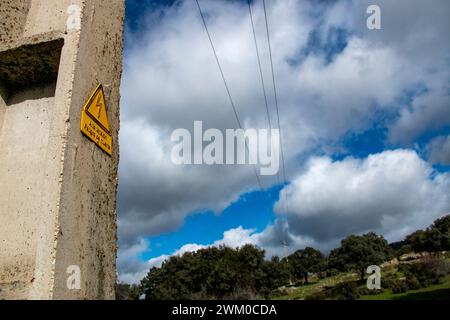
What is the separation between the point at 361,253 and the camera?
64312mm

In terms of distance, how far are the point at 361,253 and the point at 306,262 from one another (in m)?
28.1

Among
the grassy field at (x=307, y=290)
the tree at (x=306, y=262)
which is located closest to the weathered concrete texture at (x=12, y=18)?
the grassy field at (x=307, y=290)

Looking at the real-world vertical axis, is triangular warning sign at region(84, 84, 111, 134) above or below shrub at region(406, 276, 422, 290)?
above

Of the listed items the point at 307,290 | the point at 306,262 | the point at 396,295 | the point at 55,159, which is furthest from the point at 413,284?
the point at 306,262

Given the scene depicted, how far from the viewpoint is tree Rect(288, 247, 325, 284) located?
89.2 meters

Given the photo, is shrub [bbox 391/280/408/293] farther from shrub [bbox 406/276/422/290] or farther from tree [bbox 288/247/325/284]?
tree [bbox 288/247/325/284]

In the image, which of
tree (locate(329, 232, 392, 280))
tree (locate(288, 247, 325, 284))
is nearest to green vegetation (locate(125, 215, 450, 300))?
tree (locate(329, 232, 392, 280))

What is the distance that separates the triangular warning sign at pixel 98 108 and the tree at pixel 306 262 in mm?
90382

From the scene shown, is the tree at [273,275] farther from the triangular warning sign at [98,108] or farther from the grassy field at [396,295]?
the triangular warning sign at [98,108]

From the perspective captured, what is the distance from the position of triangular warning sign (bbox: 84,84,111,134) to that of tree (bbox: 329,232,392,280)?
2566 inches

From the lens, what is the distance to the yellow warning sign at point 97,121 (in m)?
3.07
